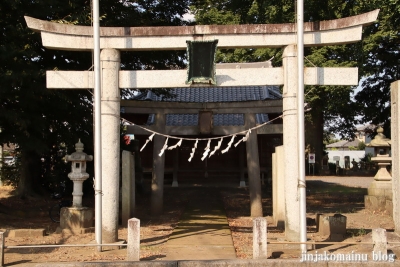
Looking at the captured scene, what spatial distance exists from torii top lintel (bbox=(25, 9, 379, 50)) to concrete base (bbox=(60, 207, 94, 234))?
14.4ft

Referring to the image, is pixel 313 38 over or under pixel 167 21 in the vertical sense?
under

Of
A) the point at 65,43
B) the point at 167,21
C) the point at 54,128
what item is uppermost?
the point at 167,21

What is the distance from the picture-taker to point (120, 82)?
35.9 feet

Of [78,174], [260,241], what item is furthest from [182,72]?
[78,174]

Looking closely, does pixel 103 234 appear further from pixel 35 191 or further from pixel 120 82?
pixel 35 191

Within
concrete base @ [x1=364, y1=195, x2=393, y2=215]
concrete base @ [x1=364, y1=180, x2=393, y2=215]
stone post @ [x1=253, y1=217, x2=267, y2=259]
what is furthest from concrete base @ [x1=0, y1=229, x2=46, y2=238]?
concrete base @ [x1=364, y1=195, x2=393, y2=215]

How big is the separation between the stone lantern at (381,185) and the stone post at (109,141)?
10.6 meters

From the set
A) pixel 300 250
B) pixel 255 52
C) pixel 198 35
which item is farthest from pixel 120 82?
pixel 255 52

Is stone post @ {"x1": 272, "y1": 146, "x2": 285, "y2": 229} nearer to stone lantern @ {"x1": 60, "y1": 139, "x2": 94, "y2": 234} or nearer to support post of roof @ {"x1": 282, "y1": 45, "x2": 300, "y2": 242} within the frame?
support post of roof @ {"x1": 282, "y1": 45, "x2": 300, "y2": 242}

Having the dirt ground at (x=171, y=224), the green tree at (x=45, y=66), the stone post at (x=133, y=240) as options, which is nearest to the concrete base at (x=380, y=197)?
the dirt ground at (x=171, y=224)

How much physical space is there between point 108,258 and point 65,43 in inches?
186

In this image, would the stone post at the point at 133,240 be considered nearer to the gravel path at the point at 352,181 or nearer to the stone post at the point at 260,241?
the stone post at the point at 260,241

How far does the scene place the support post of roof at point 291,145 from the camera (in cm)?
1069

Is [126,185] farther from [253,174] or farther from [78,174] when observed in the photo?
[253,174]
